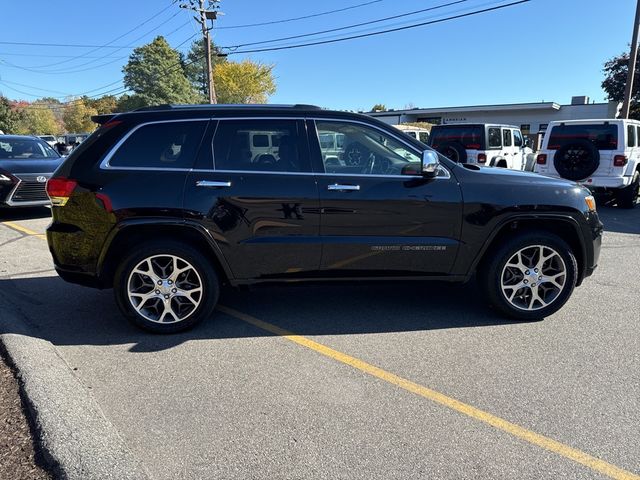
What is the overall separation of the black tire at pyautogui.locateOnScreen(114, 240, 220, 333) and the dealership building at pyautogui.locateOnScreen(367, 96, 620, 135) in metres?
36.2

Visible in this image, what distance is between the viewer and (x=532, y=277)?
173 inches

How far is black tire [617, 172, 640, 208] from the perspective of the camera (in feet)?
38.1

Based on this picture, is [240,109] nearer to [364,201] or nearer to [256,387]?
[364,201]

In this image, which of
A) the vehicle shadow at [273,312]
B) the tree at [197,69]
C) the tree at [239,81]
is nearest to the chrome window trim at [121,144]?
the vehicle shadow at [273,312]

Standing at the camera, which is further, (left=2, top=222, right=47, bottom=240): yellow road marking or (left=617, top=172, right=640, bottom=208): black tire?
(left=617, top=172, right=640, bottom=208): black tire

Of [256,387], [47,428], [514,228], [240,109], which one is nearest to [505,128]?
[514,228]

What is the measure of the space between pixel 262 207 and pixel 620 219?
961 cm

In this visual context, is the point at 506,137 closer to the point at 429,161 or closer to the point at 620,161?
the point at 620,161

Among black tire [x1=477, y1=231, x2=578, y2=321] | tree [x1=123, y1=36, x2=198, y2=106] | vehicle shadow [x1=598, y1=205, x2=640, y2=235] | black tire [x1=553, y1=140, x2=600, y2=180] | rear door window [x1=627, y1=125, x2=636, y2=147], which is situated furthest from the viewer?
tree [x1=123, y1=36, x2=198, y2=106]

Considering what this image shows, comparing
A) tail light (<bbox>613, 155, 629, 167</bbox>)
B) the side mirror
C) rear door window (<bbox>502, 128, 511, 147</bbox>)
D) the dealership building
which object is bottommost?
tail light (<bbox>613, 155, 629, 167</bbox>)

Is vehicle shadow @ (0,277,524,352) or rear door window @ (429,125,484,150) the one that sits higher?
rear door window @ (429,125,484,150)

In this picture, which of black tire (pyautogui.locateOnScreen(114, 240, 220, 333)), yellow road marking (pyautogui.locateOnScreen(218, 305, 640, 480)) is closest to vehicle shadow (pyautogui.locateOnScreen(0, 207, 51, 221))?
black tire (pyautogui.locateOnScreen(114, 240, 220, 333))

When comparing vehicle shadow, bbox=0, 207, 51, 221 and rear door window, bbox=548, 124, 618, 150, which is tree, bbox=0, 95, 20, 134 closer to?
vehicle shadow, bbox=0, 207, 51, 221

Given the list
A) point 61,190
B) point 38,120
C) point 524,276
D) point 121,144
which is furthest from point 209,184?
point 38,120
